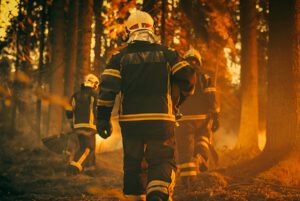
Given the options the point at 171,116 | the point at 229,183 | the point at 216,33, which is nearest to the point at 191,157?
the point at 229,183

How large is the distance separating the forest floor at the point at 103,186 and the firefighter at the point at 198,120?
485 mm

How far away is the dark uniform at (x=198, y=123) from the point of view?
8516mm

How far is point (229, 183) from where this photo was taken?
7.66 metres

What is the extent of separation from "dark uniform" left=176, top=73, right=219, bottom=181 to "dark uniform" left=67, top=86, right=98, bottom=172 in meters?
3.06

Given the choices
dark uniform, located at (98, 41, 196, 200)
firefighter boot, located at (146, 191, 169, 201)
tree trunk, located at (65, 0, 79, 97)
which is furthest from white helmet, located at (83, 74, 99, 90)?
firefighter boot, located at (146, 191, 169, 201)

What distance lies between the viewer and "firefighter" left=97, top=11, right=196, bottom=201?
5.19 m

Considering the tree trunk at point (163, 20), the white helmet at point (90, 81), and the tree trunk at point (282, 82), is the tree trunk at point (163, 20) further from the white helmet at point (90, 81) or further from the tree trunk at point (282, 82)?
the tree trunk at point (282, 82)

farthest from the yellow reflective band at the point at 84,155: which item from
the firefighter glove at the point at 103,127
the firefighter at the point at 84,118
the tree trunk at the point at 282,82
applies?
the firefighter glove at the point at 103,127

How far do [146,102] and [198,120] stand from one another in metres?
3.54

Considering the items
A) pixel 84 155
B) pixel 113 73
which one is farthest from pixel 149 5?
pixel 113 73

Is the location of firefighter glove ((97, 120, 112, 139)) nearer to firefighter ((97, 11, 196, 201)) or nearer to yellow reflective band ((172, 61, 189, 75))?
firefighter ((97, 11, 196, 201))

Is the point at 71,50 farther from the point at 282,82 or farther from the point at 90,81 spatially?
the point at 282,82

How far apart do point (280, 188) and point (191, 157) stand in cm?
184

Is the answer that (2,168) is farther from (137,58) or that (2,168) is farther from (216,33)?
(216,33)
